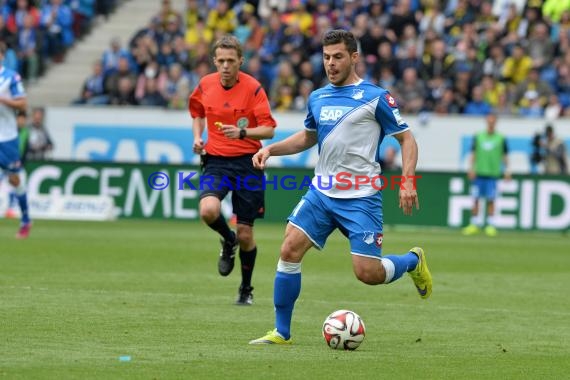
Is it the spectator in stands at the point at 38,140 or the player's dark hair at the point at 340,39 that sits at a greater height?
the player's dark hair at the point at 340,39

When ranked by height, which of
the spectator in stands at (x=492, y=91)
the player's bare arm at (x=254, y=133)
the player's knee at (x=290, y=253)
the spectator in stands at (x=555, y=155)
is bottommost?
the spectator in stands at (x=555, y=155)

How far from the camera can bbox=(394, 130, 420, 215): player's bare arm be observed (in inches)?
372

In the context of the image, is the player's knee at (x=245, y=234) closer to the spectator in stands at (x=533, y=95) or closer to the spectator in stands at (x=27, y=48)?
the spectator in stands at (x=533, y=95)

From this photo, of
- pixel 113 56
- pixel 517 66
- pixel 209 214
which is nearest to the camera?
pixel 209 214

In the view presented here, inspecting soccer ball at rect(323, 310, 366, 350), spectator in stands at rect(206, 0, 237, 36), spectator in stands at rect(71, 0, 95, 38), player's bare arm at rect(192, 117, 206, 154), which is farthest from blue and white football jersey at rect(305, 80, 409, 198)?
spectator in stands at rect(71, 0, 95, 38)

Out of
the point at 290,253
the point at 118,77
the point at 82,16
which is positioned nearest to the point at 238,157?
the point at 290,253

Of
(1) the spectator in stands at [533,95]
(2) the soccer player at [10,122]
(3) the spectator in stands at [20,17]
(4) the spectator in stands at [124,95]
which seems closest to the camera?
(2) the soccer player at [10,122]

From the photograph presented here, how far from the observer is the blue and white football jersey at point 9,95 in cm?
1845

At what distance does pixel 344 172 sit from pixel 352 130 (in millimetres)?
332

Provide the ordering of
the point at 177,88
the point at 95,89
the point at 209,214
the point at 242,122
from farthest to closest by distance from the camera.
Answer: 1. the point at 95,89
2. the point at 177,88
3. the point at 242,122
4. the point at 209,214

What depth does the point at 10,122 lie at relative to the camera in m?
19.0

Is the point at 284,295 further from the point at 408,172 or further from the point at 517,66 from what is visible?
the point at 517,66

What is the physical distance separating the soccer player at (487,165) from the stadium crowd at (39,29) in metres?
12.7

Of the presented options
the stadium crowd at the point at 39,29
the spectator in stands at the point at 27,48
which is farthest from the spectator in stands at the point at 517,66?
the spectator in stands at the point at 27,48
